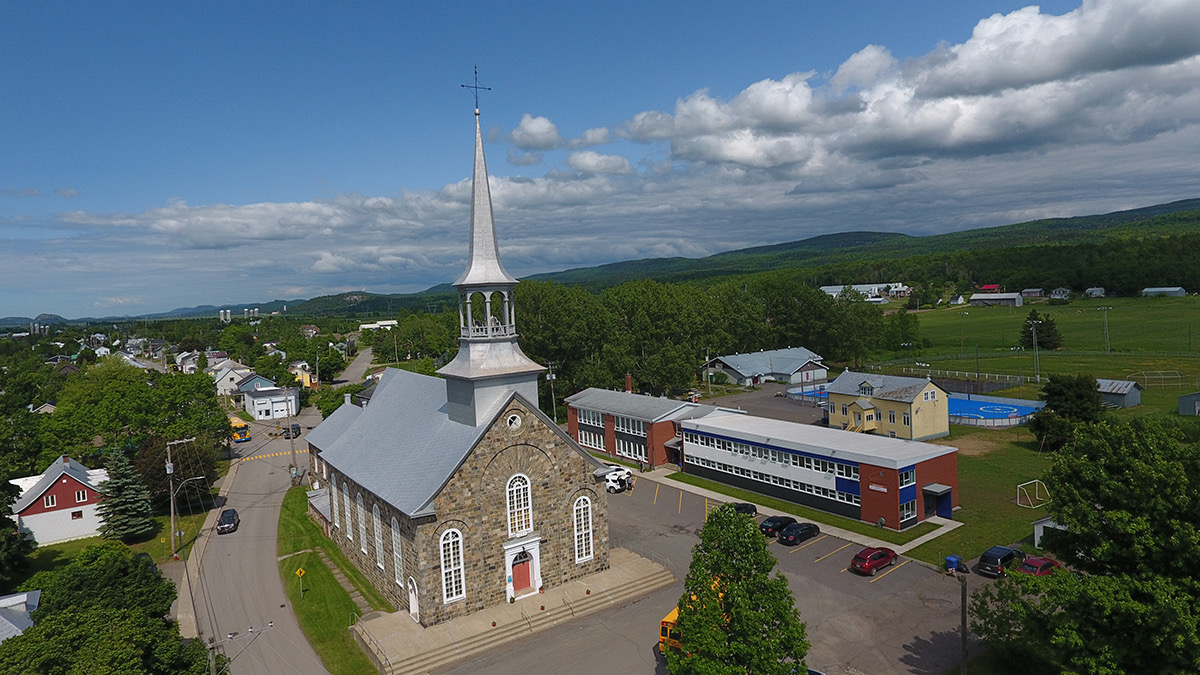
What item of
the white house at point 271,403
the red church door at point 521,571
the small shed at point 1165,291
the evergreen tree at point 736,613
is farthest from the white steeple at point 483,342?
the small shed at point 1165,291

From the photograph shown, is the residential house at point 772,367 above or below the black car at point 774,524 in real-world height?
above

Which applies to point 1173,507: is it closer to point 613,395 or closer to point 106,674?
point 106,674

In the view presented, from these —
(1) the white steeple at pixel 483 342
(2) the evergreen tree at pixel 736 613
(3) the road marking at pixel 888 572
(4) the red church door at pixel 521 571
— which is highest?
(1) the white steeple at pixel 483 342

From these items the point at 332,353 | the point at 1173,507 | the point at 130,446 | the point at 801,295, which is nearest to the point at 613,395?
the point at 130,446

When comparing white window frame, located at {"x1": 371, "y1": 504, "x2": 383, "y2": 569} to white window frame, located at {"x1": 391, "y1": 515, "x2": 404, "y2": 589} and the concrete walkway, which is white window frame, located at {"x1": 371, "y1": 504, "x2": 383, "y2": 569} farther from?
the concrete walkway

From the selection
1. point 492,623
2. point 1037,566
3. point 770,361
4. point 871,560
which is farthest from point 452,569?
point 770,361

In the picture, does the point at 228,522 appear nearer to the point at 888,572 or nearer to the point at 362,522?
the point at 362,522

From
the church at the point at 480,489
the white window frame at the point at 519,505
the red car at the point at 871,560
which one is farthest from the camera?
the red car at the point at 871,560

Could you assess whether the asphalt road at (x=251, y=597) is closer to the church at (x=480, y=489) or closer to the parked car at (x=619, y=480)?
the church at (x=480, y=489)
